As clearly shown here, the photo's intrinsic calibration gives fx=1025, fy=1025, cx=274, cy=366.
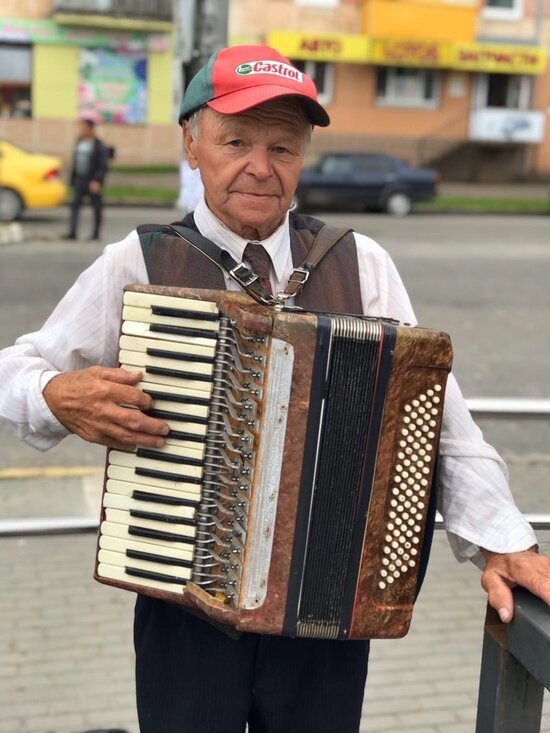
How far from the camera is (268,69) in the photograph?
2010mm

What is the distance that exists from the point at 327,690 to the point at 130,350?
2.74 ft

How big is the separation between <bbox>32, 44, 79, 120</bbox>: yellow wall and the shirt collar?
25.2 metres

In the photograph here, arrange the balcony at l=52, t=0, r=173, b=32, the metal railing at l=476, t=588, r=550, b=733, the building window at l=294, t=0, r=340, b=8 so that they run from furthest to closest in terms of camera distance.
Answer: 1. the building window at l=294, t=0, r=340, b=8
2. the balcony at l=52, t=0, r=173, b=32
3. the metal railing at l=476, t=588, r=550, b=733

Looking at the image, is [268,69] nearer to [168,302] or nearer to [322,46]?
[168,302]

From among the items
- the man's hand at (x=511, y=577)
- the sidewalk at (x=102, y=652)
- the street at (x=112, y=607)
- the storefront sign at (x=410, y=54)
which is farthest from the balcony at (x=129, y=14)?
the man's hand at (x=511, y=577)

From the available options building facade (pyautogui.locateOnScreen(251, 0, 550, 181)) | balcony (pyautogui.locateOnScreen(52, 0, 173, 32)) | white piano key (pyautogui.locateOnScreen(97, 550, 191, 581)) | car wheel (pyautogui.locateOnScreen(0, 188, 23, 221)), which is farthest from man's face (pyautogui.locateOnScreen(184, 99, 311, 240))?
building facade (pyautogui.locateOnScreen(251, 0, 550, 181))

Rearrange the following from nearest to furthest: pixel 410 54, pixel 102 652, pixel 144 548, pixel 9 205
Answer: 1. pixel 144 548
2. pixel 102 652
3. pixel 9 205
4. pixel 410 54

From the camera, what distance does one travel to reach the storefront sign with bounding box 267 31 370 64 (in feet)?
87.2

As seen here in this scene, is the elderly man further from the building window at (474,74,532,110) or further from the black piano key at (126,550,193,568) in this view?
the building window at (474,74,532,110)

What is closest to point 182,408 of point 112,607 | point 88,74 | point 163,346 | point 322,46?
point 163,346

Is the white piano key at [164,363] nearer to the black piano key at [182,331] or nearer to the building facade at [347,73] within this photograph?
the black piano key at [182,331]

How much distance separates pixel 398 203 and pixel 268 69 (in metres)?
19.4

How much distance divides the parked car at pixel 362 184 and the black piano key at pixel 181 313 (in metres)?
18.6

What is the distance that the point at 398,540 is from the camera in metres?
1.92
